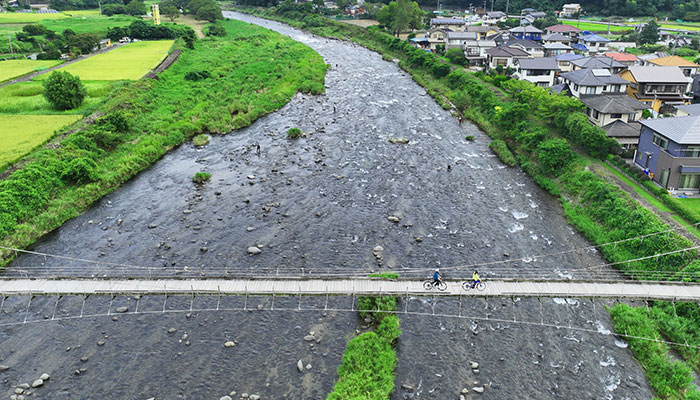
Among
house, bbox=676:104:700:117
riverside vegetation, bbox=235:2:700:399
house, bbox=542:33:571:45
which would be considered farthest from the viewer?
house, bbox=542:33:571:45

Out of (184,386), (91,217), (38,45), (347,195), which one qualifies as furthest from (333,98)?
(38,45)

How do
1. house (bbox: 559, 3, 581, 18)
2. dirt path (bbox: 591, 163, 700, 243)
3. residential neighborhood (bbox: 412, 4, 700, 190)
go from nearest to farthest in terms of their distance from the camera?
dirt path (bbox: 591, 163, 700, 243), residential neighborhood (bbox: 412, 4, 700, 190), house (bbox: 559, 3, 581, 18)

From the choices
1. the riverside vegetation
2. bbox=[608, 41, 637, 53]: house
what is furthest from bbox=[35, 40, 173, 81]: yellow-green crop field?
bbox=[608, 41, 637, 53]: house

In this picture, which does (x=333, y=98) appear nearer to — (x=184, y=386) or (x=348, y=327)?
(x=348, y=327)

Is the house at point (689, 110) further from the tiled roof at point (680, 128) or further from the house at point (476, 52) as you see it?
the house at point (476, 52)

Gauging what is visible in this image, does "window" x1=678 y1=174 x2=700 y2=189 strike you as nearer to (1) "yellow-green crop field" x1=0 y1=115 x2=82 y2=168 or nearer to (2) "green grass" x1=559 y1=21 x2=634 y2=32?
(1) "yellow-green crop field" x1=0 y1=115 x2=82 y2=168

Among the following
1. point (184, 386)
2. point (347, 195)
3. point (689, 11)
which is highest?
point (689, 11)

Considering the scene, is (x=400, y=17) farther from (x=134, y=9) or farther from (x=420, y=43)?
(x=134, y=9)
